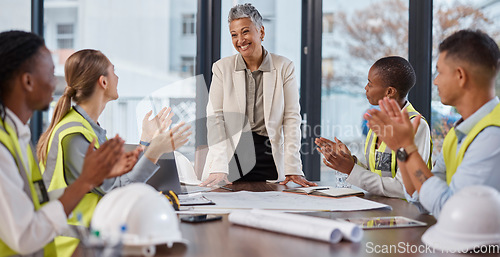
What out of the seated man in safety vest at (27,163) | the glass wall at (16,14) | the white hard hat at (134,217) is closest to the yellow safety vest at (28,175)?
the seated man in safety vest at (27,163)

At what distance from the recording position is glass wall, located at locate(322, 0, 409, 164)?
400cm

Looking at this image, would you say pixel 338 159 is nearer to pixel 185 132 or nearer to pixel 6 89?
pixel 185 132

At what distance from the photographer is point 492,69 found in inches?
55.5

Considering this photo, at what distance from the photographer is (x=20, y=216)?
1101 millimetres

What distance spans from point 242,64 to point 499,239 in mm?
1932

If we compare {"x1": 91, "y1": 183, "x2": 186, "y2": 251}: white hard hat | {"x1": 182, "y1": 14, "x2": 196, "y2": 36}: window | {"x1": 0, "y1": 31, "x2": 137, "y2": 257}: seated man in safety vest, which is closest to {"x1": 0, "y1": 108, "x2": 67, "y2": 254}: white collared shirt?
{"x1": 0, "y1": 31, "x2": 137, "y2": 257}: seated man in safety vest

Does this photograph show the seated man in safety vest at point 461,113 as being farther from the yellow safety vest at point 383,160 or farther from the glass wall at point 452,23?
the glass wall at point 452,23

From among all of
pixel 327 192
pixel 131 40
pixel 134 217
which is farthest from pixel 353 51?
pixel 134 217

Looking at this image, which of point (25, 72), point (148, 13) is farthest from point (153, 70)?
point (25, 72)

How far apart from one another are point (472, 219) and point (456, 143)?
1.70 ft

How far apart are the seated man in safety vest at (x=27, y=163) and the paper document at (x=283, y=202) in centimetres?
49

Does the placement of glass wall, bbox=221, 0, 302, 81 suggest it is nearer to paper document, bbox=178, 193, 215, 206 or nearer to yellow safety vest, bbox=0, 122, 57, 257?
paper document, bbox=178, 193, 215, 206

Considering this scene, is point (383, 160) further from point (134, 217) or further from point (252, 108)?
point (134, 217)

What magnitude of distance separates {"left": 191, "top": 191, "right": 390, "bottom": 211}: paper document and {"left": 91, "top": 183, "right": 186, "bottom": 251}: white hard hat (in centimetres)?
62
